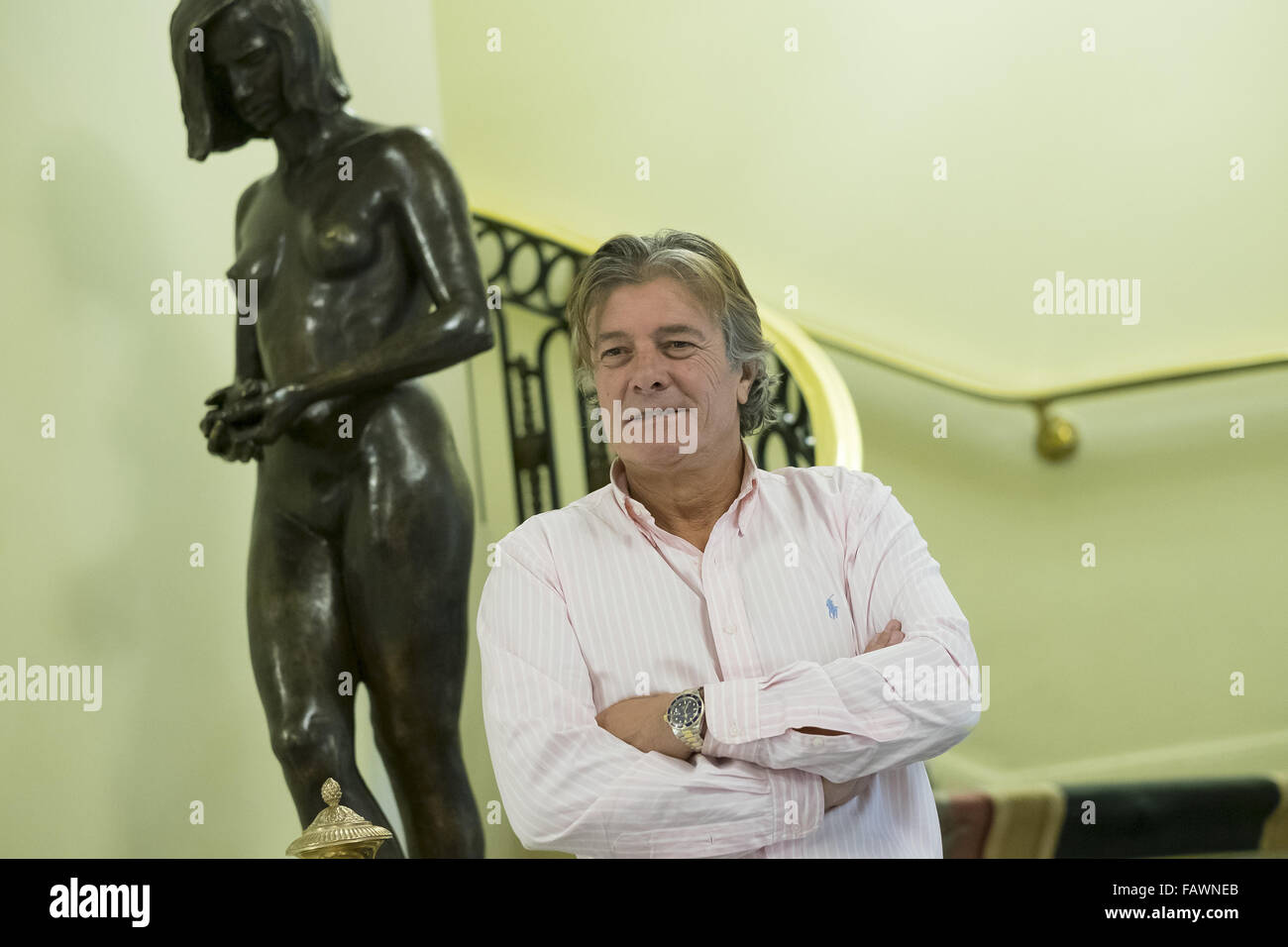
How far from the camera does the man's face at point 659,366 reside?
4.39 ft

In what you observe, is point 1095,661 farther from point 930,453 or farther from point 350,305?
point 350,305

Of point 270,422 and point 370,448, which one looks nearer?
point 270,422

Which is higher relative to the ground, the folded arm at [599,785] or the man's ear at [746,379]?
the man's ear at [746,379]

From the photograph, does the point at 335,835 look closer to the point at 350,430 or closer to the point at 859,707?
the point at 859,707

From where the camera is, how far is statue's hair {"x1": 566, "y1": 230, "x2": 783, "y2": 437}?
136cm

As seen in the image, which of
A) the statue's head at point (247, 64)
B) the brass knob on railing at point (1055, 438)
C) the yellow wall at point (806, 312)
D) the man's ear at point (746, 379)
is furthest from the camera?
Answer: the brass knob on railing at point (1055, 438)

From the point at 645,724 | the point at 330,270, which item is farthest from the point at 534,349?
the point at 645,724

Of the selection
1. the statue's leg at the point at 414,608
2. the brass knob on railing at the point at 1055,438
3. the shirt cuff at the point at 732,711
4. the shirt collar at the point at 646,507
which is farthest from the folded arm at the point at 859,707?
the brass knob on railing at the point at 1055,438

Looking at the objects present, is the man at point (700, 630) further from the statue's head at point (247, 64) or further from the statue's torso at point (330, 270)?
the statue's head at point (247, 64)

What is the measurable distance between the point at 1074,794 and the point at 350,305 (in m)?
1.84

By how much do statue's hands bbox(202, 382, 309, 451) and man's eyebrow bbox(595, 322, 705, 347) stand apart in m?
0.84
